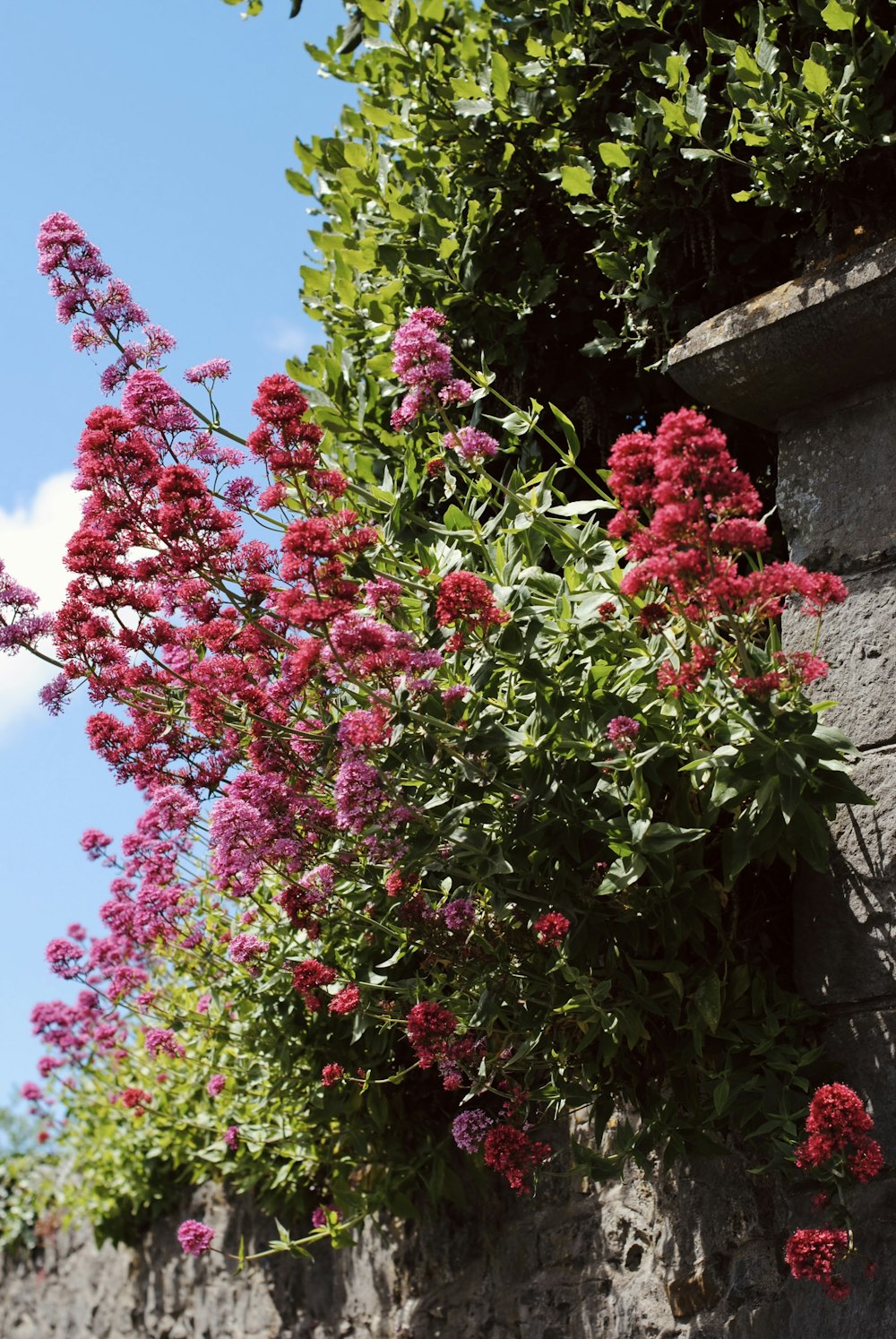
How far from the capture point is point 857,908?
309 cm

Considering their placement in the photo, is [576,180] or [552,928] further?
[576,180]

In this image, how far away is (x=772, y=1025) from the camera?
120 inches

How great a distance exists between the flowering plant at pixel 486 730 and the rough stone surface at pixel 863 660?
1.07ft

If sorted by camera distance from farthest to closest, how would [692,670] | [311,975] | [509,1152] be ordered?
[311,975] → [509,1152] → [692,670]

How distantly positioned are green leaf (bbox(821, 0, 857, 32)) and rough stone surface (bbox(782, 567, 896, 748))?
1.28 m

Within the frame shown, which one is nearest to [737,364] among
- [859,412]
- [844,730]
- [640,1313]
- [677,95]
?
[859,412]

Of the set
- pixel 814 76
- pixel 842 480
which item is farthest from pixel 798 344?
pixel 814 76

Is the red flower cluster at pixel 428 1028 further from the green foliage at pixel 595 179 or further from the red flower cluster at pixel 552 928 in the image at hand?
the green foliage at pixel 595 179

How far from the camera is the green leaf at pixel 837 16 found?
10.0 ft

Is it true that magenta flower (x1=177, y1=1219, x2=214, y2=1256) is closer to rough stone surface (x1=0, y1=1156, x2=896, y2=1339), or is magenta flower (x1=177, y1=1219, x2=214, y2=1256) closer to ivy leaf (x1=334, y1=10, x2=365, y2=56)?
rough stone surface (x1=0, y1=1156, x2=896, y2=1339)

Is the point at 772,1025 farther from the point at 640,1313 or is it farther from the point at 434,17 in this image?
the point at 434,17

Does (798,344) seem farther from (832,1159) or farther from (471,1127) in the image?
(471,1127)

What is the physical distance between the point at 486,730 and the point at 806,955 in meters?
1.03

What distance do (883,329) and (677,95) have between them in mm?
841
